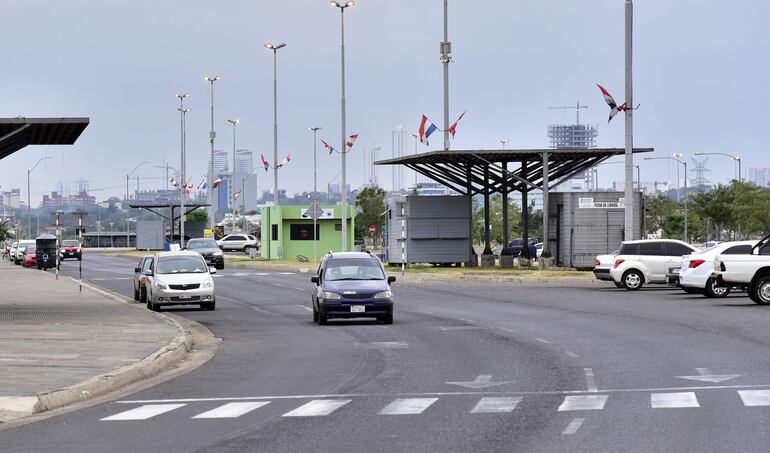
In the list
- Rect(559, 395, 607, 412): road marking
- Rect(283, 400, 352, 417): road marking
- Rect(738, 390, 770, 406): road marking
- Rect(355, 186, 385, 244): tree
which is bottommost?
Rect(283, 400, 352, 417): road marking

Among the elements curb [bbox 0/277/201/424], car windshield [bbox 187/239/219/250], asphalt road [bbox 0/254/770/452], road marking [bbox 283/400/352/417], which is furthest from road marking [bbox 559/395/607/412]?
car windshield [bbox 187/239/219/250]

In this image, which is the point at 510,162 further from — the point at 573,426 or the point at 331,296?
the point at 573,426

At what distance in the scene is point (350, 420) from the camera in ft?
42.5

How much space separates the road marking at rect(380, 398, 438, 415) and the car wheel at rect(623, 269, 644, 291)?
1203 inches

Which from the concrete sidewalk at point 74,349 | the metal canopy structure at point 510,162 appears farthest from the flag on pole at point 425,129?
the concrete sidewalk at point 74,349

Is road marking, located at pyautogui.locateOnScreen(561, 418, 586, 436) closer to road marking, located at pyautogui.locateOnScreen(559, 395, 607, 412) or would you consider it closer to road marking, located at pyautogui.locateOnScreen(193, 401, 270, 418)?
road marking, located at pyautogui.locateOnScreen(559, 395, 607, 412)

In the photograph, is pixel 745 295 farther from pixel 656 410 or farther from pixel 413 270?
pixel 656 410

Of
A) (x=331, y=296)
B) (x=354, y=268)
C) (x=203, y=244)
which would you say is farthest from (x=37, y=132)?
(x=203, y=244)

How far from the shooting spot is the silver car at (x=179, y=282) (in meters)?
34.8

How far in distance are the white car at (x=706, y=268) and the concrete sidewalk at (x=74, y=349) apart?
15908 mm

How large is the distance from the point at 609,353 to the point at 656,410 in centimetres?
740

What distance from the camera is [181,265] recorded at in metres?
36.6

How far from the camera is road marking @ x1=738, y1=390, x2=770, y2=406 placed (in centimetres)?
1381

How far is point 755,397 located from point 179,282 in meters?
22.9
